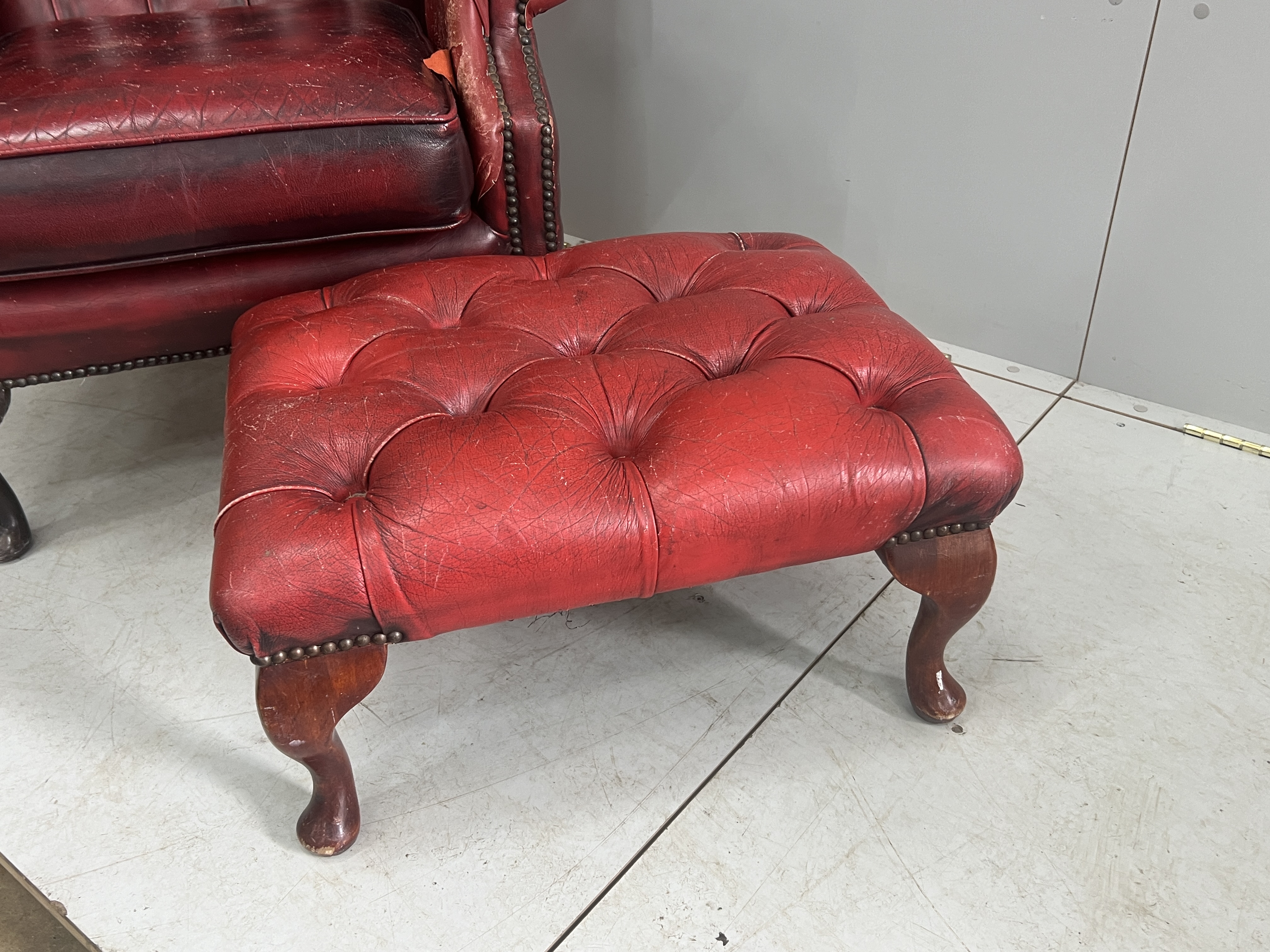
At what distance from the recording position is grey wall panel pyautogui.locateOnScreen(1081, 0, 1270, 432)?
126 centimetres

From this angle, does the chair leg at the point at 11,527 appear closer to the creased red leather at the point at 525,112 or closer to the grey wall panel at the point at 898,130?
the creased red leather at the point at 525,112

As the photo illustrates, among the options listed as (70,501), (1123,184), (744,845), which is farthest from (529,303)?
(1123,184)

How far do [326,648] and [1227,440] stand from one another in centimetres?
125

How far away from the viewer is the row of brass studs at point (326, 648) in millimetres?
779

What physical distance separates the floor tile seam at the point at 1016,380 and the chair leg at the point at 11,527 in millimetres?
1309

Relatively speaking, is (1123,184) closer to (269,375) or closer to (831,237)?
(831,237)

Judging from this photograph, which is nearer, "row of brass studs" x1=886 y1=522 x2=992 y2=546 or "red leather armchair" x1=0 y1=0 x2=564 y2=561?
"row of brass studs" x1=886 y1=522 x2=992 y2=546

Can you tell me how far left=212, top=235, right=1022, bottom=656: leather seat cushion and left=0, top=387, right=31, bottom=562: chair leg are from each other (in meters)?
0.49

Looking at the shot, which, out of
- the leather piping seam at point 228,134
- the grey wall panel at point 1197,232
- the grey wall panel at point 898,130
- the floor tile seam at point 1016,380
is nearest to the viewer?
the leather piping seam at point 228,134

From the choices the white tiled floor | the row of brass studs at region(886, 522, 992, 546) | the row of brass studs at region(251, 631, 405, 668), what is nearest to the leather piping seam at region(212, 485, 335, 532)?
the row of brass studs at region(251, 631, 405, 668)

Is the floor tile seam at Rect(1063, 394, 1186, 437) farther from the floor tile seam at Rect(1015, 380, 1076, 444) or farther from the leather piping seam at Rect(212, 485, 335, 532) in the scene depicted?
the leather piping seam at Rect(212, 485, 335, 532)

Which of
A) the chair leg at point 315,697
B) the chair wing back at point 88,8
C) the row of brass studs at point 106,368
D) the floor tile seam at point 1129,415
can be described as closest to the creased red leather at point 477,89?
the chair wing back at point 88,8

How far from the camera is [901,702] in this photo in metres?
1.06

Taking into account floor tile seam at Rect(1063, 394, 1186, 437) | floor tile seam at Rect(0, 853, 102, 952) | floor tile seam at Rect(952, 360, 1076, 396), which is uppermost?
floor tile seam at Rect(952, 360, 1076, 396)
